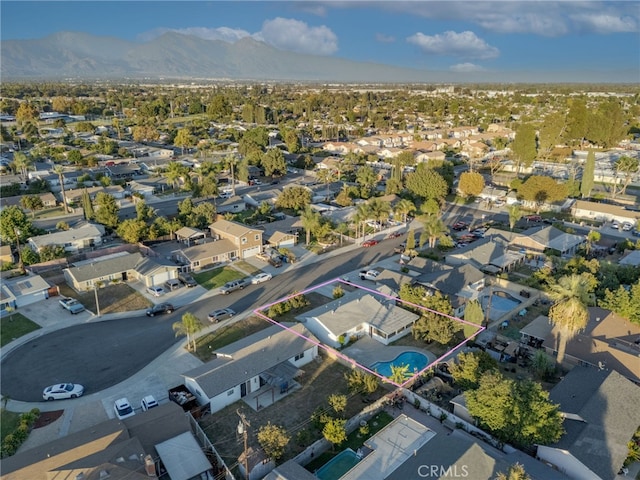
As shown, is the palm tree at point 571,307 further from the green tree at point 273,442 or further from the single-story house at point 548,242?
the single-story house at point 548,242

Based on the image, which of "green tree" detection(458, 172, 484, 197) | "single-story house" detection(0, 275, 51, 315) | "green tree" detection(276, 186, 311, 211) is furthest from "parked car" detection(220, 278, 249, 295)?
"green tree" detection(458, 172, 484, 197)

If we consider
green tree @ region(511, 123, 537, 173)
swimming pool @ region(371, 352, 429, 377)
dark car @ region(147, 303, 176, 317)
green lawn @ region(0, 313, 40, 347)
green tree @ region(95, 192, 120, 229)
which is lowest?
green lawn @ region(0, 313, 40, 347)

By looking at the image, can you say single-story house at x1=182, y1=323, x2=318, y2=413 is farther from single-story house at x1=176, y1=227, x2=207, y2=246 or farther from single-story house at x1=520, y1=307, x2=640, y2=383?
single-story house at x1=176, y1=227, x2=207, y2=246

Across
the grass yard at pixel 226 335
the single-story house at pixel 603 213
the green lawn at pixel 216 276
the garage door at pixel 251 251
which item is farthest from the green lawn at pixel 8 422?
the single-story house at pixel 603 213

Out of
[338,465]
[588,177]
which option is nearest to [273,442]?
[338,465]

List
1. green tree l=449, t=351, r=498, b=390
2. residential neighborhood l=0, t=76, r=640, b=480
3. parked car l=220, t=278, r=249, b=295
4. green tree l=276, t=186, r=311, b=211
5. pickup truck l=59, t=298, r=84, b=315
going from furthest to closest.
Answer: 1. green tree l=276, t=186, r=311, b=211
2. parked car l=220, t=278, r=249, b=295
3. pickup truck l=59, t=298, r=84, b=315
4. green tree l=449, t=351, r=498, b=390
5. residential neighborhood l=0, t=76, r=640, b=480

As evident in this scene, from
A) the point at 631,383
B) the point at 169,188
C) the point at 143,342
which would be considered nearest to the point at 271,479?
the point at 143,342
